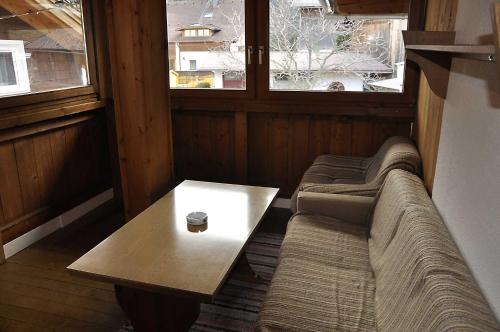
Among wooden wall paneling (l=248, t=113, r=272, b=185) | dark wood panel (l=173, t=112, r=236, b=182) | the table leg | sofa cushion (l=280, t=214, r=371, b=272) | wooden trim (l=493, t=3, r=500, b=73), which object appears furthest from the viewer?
dark wood panel (l=173, t=112, r=236, b=182)

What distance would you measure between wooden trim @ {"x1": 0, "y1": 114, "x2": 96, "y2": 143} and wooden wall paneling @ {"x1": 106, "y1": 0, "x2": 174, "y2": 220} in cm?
57

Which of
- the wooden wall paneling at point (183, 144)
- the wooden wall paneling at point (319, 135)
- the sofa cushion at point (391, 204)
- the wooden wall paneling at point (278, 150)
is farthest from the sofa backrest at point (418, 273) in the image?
the wooden wall paneling at point (183, 144)

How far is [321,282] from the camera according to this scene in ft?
5.98

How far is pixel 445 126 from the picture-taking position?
1949mm

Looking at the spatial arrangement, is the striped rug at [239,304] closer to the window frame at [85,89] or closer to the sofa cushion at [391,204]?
the sofa cushion at [391,204]

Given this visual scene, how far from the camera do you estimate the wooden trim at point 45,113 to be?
2691 millimetres

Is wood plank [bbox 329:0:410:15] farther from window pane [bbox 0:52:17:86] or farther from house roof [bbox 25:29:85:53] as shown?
window pane [bbox 0:52:17:86]

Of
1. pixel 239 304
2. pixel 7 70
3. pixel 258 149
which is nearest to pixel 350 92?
pixel 258 149

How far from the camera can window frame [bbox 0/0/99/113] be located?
293 centimetres

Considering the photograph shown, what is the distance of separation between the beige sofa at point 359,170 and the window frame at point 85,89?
1899mm

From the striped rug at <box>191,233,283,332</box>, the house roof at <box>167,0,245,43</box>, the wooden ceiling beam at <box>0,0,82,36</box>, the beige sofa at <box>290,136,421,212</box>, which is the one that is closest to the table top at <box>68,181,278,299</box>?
the beige sofa at <box>290,136,421,212</box>

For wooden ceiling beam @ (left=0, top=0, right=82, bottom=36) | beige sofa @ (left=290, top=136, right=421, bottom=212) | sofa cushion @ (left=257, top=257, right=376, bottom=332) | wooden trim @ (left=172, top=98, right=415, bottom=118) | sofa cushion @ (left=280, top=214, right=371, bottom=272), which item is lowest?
sofa cushion @ (left=257, top=257, right=376, bottom=332)

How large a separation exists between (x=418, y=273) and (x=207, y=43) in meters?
2.65

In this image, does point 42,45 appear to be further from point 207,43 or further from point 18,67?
point 207,43
